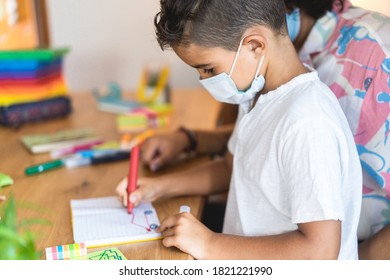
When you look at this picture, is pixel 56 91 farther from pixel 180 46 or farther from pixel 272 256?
pixel 272 256

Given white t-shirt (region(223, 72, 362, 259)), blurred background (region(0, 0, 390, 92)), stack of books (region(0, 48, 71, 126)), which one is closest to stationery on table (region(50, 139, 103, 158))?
stack of books (region(0, 48, 71, 126))

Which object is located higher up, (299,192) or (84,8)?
(84,8)

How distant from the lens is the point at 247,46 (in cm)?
85

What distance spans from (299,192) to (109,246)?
32 centimetres

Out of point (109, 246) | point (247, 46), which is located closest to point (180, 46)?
point (247, 46)

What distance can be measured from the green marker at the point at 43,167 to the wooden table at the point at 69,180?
0.04 feet

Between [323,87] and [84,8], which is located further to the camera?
[84,8]

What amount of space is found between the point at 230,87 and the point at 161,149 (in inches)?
14.6

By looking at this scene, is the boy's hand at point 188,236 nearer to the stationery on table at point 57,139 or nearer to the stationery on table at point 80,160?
the stationery on table at point 80,160

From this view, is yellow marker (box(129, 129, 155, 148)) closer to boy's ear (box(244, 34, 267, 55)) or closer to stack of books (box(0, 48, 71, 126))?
stack of books (box(0, 48, 71, 126))

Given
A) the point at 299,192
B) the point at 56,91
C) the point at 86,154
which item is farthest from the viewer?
the point at 56,91

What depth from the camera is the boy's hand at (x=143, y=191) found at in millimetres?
986

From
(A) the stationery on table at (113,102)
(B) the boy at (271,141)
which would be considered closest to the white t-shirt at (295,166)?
(B) the boy at (271,141)

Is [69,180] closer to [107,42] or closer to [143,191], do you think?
[143,191]
